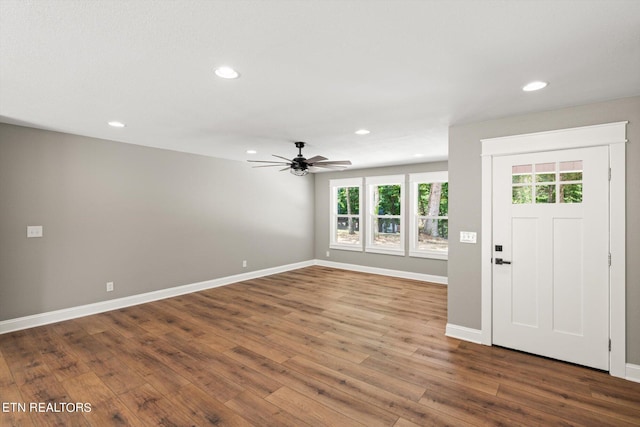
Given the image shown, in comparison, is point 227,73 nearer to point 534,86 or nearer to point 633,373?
point 534,86

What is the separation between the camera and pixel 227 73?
223 cm

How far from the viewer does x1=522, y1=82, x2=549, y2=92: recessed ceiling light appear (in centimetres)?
239

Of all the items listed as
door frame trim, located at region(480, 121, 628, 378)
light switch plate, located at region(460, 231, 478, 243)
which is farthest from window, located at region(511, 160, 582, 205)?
light switch plate, located at region(460, 231, 478, 243)

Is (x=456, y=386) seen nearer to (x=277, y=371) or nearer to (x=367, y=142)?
(x=277, y=371)

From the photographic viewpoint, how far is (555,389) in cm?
246

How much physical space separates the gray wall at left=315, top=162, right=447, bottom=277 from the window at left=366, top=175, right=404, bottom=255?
14cm

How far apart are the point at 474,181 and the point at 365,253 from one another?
13.3 ft

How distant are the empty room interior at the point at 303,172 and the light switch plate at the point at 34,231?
0.02 metres

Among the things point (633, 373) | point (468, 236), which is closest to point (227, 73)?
point (468, 236)

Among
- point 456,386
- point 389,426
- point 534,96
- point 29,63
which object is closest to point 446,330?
point 456,386

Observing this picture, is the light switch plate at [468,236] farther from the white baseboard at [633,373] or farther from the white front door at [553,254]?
the white baseboard at [633,373]

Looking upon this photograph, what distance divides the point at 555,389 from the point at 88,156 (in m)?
6.04

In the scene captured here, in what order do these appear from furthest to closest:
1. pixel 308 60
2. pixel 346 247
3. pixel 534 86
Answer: pixel 346 247 < pixel 534 86 < pixel 308 60

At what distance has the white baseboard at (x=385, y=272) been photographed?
611 centimetres
